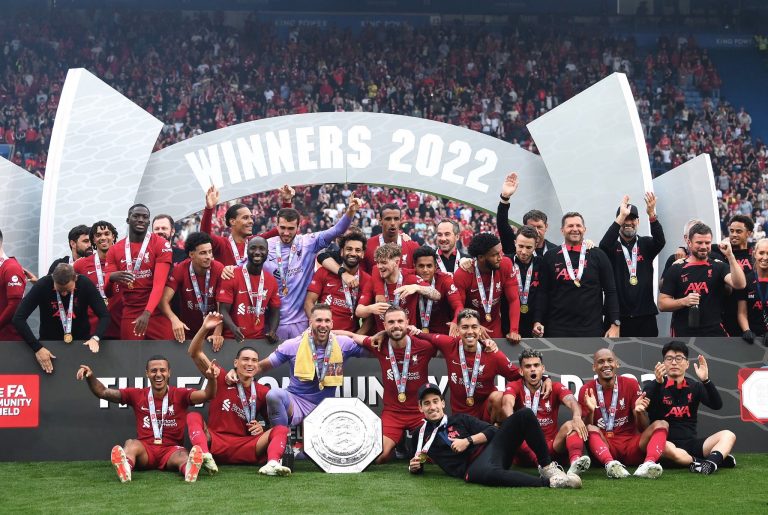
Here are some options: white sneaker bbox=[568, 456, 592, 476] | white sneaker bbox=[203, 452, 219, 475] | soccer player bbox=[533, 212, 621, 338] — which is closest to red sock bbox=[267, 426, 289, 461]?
white sneaker bbox=[203, 452, 219, 475]

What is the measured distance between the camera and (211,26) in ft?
111

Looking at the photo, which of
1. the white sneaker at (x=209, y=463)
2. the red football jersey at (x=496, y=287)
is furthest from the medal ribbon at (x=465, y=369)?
the white sneaker at (x=209, y=463)

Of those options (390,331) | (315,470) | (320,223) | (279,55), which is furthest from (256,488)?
(279,55)

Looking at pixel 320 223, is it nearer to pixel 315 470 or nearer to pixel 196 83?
pixel 196 83

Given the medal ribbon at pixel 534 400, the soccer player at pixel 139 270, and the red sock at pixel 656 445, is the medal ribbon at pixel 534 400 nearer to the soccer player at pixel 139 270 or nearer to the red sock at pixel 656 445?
the red sock at pixel 656 445

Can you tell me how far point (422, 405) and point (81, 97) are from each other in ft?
22.7

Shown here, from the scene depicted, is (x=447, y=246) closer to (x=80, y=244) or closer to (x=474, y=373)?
(x=474, y=373)

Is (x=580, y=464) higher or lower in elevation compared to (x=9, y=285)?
lower

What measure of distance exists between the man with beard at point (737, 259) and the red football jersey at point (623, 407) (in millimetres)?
1597

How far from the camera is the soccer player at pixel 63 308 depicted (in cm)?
834

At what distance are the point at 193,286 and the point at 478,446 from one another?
294 cm

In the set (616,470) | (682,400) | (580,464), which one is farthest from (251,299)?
(682,400)

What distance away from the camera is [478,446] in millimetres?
7379

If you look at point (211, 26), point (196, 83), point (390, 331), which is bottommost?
point (390, 331)
